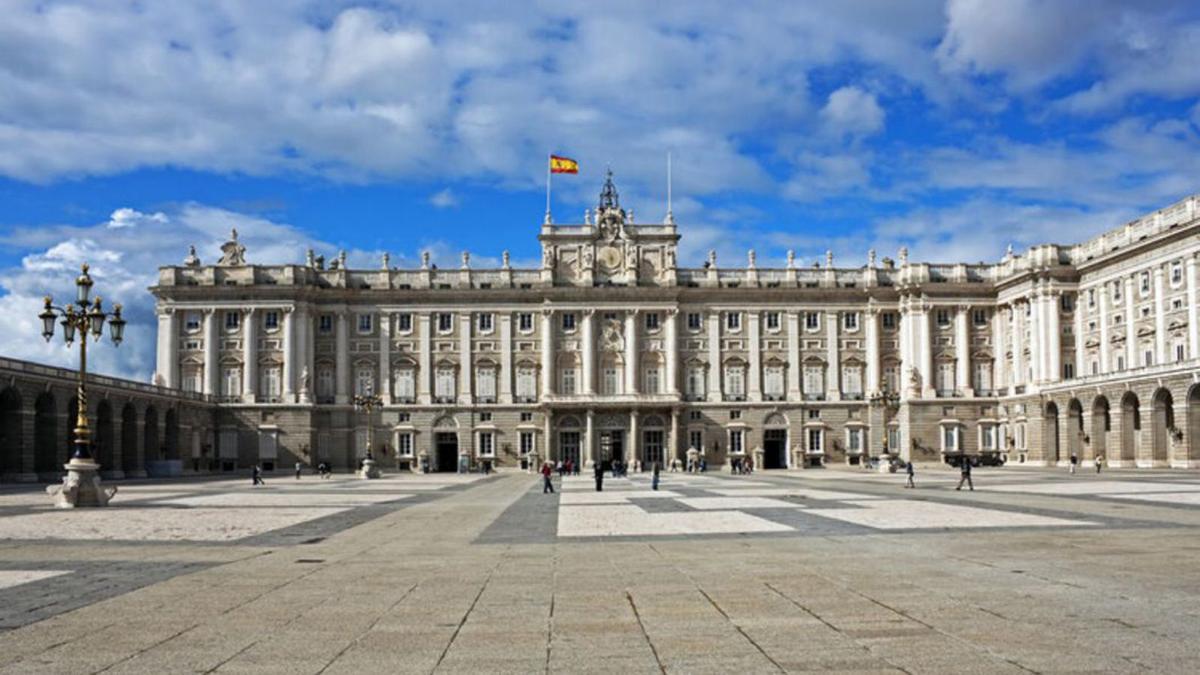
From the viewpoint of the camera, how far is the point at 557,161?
309ft

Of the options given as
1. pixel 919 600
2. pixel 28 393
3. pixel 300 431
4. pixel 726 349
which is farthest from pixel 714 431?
pixel 919 600

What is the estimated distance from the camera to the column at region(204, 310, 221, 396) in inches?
3696

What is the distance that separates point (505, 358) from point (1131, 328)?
48212mm

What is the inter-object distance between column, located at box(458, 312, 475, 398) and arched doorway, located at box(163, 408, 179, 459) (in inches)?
895

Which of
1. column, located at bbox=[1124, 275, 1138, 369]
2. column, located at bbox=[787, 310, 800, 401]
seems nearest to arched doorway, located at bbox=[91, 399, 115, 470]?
column, located at bbox=[787, 310, 800, 401]

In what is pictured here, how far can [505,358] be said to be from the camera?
9719 cm

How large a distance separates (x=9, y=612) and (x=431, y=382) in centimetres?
8319

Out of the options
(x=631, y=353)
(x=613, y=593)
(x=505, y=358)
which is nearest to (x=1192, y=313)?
(x=631, y=353)

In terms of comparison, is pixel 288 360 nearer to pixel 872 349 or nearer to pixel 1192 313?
pixel 872 349

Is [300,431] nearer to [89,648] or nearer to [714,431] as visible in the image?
[714,431]

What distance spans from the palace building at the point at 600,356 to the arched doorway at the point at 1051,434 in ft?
13.7

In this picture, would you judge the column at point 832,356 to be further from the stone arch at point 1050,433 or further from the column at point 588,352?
the column at point 588,352

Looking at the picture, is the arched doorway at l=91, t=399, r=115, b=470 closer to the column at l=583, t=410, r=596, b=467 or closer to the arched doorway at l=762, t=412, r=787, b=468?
the column at l=583, t=410, r=596, b=467

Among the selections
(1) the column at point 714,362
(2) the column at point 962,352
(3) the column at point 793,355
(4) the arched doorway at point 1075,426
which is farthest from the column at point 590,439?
(4) the arched doorway at point 1075,426
